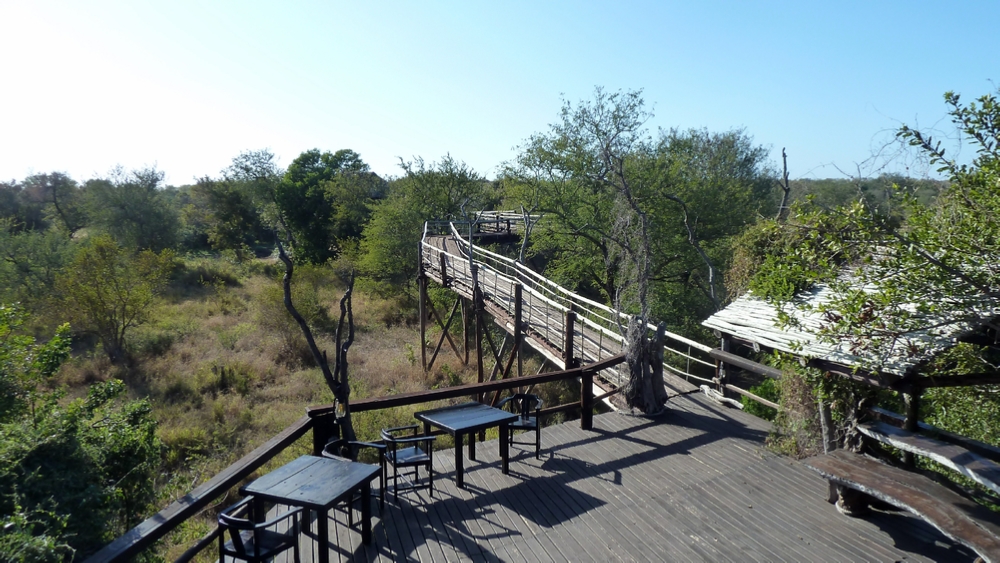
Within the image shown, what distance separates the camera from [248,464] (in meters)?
3.67

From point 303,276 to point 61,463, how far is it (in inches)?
748

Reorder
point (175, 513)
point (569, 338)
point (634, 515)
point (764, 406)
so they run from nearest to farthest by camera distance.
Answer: point (175, 513), point (634, 515), point (764, 406), point (569, 338)

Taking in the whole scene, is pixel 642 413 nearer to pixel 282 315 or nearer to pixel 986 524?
pixel 986 524

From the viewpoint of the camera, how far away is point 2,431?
322cm

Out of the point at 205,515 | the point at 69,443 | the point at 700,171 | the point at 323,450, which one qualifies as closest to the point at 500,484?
the point at 323,450

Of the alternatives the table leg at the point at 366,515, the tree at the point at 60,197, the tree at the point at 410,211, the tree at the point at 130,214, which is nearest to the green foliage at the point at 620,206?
the tree at the point at 410,211

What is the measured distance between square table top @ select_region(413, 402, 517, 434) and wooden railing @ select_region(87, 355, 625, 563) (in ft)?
0.57

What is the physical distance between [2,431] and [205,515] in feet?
21.5

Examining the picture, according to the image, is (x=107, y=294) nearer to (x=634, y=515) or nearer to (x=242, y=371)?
(x=242, y=371)

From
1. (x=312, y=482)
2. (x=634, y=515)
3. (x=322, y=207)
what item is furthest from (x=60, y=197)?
(x=634, y=515)

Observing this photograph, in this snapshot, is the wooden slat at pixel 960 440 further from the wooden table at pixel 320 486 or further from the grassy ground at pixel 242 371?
the grassy ground at pixel 242 371

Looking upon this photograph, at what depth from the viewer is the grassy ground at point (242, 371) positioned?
11.0m

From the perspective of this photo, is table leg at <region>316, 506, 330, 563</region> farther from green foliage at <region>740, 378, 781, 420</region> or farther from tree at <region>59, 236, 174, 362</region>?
tree at <region>59, 236, 174, 362</region>

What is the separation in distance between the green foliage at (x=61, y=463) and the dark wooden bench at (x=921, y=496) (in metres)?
4.70
